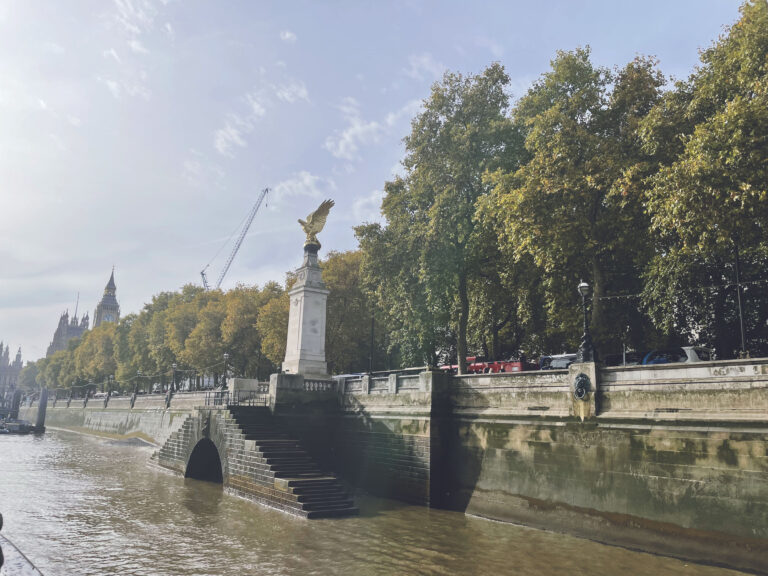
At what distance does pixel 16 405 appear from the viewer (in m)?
89.8

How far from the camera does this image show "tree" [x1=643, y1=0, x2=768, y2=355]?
19438 millimetres

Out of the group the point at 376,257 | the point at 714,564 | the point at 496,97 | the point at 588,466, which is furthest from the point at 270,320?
the point at 714,564

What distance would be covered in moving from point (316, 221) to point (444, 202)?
8084 millimetres

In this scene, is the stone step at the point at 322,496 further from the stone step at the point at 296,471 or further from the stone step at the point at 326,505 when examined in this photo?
the stone step at the point at 296,471

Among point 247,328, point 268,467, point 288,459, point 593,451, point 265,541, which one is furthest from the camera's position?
point 247,328

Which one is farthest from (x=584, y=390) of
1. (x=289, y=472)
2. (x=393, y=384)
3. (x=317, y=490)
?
(x=289, y=472)

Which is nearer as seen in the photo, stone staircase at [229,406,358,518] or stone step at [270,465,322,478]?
stone staircase at [229,406,358,518]

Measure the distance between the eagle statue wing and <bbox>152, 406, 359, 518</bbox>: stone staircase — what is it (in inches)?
446

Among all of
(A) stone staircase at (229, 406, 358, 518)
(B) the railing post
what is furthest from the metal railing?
(B) the railing post

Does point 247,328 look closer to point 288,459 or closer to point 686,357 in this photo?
point 288,459

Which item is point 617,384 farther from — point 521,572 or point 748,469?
point 521,572

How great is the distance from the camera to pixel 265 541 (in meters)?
16.9

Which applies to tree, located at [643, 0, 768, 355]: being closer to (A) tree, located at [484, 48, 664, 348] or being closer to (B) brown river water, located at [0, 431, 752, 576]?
(A) tree, located at [484, 48, 664, 348]

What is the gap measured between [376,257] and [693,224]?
63.1 feet
